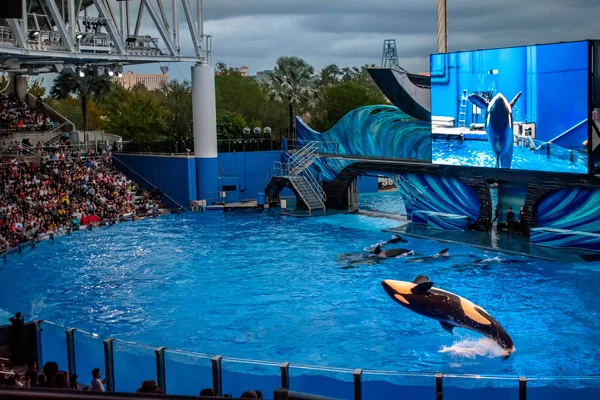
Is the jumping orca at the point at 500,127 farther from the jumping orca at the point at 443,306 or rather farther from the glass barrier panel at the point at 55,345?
the glass barrier panel at the point at 55,345

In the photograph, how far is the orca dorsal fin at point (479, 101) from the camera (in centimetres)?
2703

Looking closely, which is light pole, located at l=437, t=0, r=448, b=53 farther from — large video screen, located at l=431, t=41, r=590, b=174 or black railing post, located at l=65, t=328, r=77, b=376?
black railing post, located at l=65, t=328, r=77, b=376

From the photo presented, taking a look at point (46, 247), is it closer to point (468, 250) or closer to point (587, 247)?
point (468, 250)

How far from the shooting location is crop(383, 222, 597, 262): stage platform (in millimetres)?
→ 24433

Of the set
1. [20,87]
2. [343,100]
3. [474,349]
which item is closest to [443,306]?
[474,349]

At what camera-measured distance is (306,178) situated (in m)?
38.2

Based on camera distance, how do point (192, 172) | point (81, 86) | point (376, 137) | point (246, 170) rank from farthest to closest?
point (81, 86)
point (246, 170)
point (192, 172)
point (376, 137)

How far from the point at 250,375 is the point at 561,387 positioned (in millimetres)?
3934

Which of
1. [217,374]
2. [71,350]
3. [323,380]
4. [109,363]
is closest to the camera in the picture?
[323,380]

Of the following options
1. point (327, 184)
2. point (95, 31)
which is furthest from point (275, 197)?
point (95, 31)

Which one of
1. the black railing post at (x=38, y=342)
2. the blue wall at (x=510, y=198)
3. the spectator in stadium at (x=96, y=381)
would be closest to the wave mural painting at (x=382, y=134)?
the blue wall at (x=510, y=198)

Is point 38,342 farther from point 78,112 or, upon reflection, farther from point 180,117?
point 78,112

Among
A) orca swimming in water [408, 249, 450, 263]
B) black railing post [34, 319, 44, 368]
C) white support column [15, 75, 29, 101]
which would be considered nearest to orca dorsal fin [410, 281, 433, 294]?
black railing post [34, 319, 44, 368]

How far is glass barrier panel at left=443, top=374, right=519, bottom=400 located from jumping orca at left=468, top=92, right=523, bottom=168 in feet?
58.7
